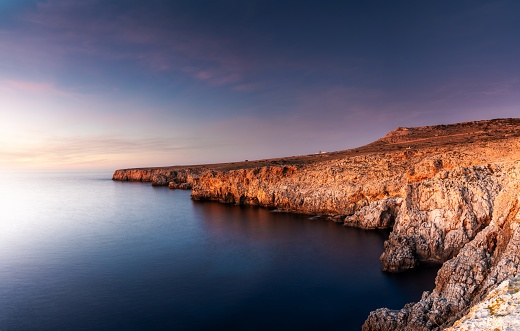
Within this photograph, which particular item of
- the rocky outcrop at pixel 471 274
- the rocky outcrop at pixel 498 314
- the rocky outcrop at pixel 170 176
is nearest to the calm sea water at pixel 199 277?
the rocky outcrop at pixel 471 274

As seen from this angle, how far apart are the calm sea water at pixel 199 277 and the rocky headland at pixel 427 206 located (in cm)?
307

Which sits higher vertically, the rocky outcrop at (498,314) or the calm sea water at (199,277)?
the rocky outcrop at (498,314)

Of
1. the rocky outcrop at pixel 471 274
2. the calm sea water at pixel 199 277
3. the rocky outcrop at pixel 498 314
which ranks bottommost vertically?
the calm sea water at pixel 199 277

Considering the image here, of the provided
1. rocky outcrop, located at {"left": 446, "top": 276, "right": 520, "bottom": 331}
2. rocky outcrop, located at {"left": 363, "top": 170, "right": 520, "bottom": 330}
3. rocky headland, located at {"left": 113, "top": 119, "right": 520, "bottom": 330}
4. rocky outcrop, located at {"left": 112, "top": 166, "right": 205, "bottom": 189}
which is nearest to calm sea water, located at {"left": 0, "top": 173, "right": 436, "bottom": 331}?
rocky headland, located at {"left": 113, "top": 119, "right": 520, "bottom": 330}

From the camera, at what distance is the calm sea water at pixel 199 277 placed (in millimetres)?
20547

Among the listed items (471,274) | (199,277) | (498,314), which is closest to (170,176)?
(199,277)

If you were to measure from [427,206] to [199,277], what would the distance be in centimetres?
1997

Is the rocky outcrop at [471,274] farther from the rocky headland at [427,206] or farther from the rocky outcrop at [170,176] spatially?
the rocky outcrop at [170,176]

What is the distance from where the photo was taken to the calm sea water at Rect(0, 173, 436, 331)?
67.4 ft

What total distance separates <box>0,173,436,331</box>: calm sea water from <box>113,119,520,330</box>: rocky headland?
3.07 metres

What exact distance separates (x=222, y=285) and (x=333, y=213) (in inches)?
1067

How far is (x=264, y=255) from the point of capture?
33375mm

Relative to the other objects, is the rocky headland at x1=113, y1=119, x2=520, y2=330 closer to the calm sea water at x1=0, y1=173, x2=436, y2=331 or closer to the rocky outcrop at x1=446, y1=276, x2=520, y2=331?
the calm sea water at x1=0, y1=173, x2=436, y2=331

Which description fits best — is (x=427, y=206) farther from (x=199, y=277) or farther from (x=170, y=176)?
(x=170, y=176)
